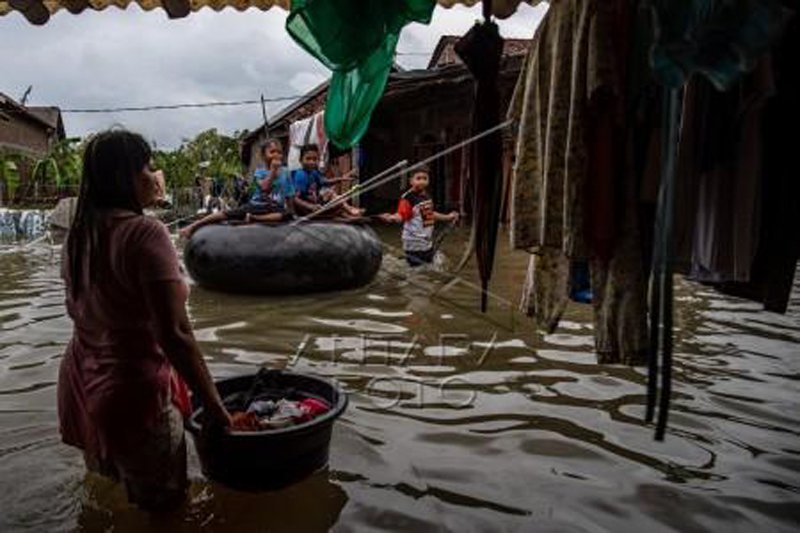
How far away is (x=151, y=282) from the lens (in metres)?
2.56

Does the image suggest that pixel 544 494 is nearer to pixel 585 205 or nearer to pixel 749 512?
pixel 749 512

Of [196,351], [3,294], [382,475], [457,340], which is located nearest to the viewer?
[196,351]

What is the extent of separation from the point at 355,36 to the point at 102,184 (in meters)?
1.20

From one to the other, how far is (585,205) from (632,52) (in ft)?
1.96

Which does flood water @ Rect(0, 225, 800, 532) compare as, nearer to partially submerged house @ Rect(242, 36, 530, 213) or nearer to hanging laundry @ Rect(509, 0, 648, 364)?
hanging laundry @ Rect(509, 0, 648, 364)

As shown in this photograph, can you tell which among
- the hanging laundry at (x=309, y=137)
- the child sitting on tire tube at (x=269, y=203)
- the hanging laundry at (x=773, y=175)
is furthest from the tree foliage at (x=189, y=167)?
the hanging laundry at (x=773, y=175)

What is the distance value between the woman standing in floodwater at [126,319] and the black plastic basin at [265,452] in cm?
21

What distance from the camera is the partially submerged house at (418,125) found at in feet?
48.4

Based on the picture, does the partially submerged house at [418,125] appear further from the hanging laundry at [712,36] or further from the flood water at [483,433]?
the hanging laundry at [712,36]

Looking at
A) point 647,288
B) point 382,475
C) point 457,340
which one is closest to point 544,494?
point 382,475

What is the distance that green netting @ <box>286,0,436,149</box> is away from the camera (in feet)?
8.96

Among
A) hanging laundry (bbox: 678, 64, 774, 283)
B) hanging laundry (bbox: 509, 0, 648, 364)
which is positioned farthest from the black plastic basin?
hanging laundry (bbox: 678, 64, 774, 283)

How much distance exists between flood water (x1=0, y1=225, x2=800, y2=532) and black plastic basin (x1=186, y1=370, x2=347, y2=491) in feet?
0.80

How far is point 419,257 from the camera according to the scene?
33.2 feet
